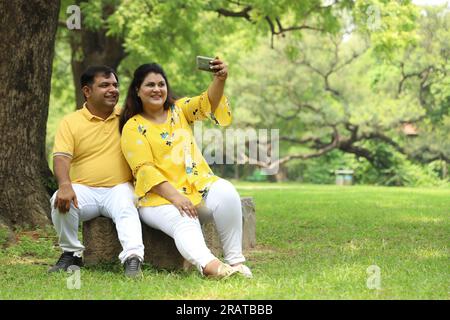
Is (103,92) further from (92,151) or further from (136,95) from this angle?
(92,151)

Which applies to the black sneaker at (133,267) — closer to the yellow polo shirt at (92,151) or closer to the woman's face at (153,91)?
the yellow polo shirt at (92,151)

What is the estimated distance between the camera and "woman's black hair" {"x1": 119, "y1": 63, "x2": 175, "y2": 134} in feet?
17.0

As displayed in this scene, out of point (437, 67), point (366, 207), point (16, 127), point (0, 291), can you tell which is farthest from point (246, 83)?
point (0, 291)

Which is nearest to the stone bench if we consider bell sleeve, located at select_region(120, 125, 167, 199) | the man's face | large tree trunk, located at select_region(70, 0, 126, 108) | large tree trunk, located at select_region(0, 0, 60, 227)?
bell sleeve, located at select_region(120, 125, 167, 199)

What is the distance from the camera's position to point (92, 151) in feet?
17.6

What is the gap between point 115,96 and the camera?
18.0 feet

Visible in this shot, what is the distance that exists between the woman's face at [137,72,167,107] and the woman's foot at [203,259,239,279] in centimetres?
127

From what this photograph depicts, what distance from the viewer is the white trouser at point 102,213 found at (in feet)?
16.0

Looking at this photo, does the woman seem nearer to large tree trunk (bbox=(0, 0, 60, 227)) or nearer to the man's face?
the man's face

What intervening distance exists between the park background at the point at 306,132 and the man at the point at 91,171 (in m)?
0.39

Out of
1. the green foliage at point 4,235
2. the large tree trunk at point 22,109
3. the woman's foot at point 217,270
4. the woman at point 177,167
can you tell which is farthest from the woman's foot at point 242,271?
the large tree trunk at point 22,109
